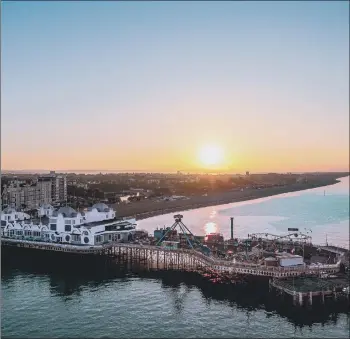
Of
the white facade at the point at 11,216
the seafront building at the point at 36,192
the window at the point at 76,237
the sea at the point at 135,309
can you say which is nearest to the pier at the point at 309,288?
the sea at the point at 135,309

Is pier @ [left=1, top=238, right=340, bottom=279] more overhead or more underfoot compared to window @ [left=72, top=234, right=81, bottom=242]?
more underfoot

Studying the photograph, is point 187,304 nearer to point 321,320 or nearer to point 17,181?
point 321,320

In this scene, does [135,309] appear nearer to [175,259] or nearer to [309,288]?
[309,288]

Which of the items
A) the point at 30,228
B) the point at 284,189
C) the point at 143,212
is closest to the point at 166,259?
the point at 30,228

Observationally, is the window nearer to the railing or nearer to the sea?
the railing

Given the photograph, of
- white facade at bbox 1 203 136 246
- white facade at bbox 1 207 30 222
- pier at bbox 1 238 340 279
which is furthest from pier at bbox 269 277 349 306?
white facade at bbox 1 207 30 222

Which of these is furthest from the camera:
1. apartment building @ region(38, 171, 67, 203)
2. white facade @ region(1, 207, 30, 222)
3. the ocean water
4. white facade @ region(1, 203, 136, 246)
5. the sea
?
apartment building @ region(38, 171, 67, 203)

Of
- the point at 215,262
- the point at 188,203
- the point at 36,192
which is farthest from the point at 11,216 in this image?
the point at 188,203

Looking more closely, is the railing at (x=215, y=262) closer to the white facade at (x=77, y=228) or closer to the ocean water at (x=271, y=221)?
the white facade at (x=77, y=228)
